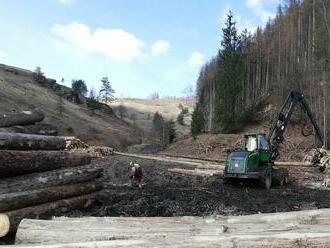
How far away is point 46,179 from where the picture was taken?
10.9 metres

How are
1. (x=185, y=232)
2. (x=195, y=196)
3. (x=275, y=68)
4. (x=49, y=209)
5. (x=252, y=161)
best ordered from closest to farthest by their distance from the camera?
(x=185, y=232)
(x=49, y=209)
(x=195, y=196)
(x=252, y=161)
(x=275, y=68)

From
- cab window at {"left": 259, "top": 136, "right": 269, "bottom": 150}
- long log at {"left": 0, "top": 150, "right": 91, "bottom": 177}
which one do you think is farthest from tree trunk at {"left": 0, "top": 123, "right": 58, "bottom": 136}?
cab window at {"left": 259, "top": 136, "right": 269, "bottom": 150}

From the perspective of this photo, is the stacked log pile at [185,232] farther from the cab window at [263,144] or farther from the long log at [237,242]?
the cab window at [263,144]

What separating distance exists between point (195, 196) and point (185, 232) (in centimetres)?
967

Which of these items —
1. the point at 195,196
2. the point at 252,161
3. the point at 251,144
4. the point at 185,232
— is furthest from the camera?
the point at 251,144

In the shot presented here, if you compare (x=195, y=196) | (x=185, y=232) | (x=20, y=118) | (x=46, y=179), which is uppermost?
(x=20, y=118)

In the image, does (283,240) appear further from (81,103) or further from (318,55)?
(81,103)

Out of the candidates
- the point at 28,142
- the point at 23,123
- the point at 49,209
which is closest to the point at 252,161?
the point at 23,123

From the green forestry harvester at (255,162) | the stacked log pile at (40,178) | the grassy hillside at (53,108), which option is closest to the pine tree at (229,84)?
the grassy hillside at (53,108)

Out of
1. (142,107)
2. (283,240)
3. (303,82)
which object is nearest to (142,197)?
(283,240)

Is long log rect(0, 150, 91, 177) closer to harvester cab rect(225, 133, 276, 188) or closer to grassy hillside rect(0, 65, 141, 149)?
harvester cab rect(225, 133, 276, 188)

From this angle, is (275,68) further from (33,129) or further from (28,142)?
(28,142)

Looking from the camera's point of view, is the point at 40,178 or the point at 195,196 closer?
the point at 40,178

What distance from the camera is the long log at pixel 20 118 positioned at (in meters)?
15.6
